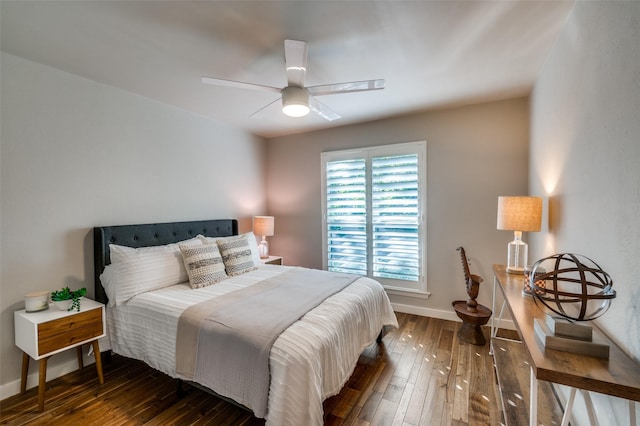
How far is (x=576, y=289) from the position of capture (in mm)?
1604

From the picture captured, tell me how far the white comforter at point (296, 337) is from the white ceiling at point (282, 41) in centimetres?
192

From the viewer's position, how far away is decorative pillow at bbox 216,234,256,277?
2846mm

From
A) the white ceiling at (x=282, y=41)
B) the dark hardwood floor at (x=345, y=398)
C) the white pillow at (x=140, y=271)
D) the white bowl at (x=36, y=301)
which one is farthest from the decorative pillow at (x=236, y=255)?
the white ceiling at (x=282, y=41)

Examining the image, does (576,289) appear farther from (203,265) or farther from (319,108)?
(203,265)

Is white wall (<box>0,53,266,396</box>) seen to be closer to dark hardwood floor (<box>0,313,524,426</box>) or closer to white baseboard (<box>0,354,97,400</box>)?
white baseboard (<box>0,354,97,400</box>)

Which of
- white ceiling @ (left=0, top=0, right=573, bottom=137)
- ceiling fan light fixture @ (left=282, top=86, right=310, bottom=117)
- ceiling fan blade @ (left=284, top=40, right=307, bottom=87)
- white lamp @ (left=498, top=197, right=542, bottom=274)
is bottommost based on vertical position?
white lamp @ (left=498, top=197, right=542, bottom=274)

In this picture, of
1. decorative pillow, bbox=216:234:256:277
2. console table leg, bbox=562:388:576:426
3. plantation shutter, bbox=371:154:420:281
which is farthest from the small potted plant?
plantation shutter, bbox=371:154:420:281

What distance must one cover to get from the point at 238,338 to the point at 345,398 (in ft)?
3.24

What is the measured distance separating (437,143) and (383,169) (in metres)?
0.73

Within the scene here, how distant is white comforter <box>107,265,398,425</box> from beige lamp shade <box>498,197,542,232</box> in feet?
4.29

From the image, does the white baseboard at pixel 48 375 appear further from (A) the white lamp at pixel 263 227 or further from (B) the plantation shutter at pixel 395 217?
(B) the plantation shutter at pixel 395 217

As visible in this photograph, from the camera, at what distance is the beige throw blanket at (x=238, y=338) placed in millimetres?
1539

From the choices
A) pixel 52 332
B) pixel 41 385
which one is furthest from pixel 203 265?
pixel 41 385

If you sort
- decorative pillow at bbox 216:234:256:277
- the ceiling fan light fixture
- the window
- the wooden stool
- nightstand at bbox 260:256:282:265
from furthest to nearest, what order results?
nightstand at bbox 260:256:282:265 < the window < decorative pillow at bbox 216:234:256:277 < the wooden stool < the ceiling fan light fixture
